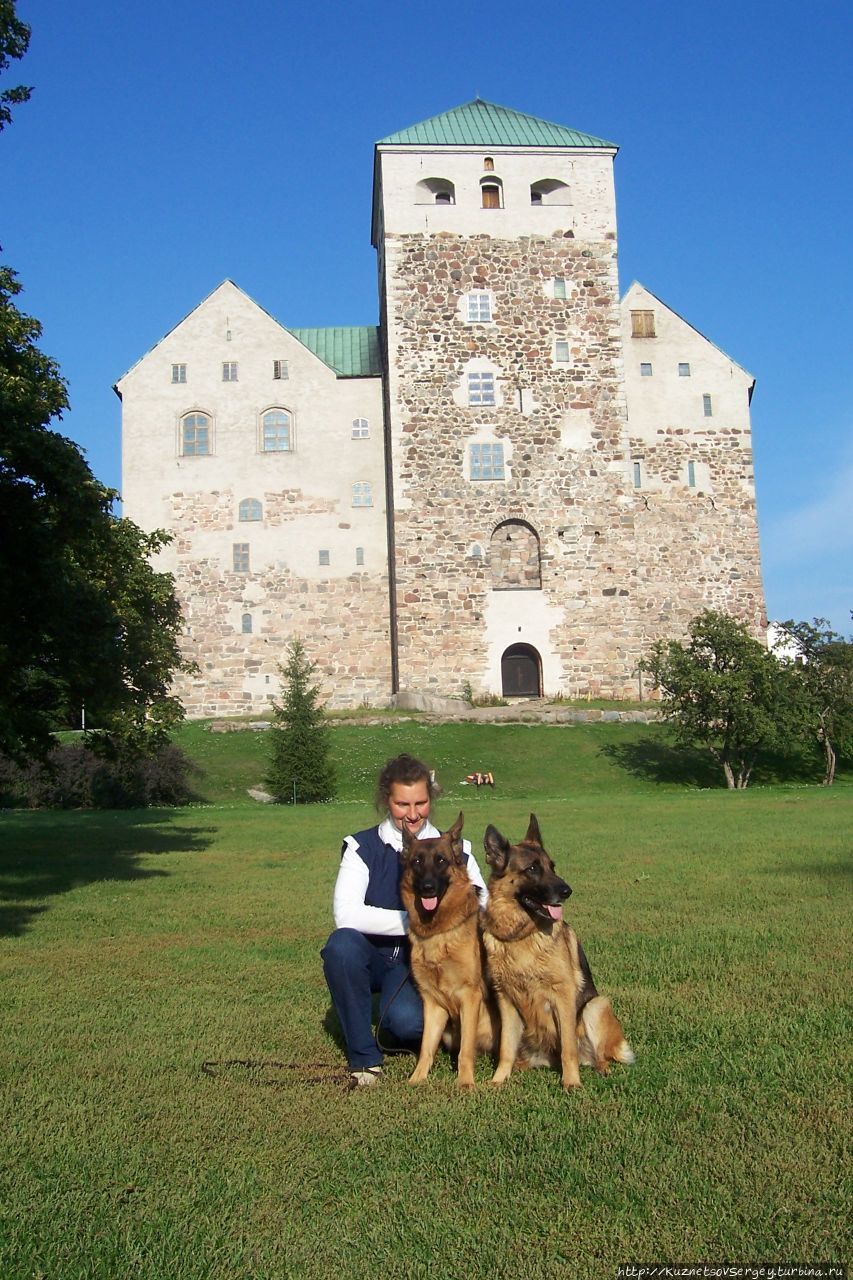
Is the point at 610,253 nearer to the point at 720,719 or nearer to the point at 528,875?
the point at 720,719

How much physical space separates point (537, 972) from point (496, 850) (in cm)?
61

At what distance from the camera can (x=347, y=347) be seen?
49906 millimetres

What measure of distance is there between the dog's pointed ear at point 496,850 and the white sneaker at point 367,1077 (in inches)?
47.8

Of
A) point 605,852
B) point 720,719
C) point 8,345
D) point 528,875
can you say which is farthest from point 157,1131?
point 720,719

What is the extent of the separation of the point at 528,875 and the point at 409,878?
2.05 feet

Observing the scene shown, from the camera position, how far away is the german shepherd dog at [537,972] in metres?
5.26

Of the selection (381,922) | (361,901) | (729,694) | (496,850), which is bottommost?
(381,922)

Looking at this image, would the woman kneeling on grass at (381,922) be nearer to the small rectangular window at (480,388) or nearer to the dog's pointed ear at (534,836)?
the dog's pointed ear at (534,836)

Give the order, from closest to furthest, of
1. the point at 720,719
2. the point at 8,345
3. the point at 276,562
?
1. the point at 8,345
2. the point at 720,719
3. the point at 276,562

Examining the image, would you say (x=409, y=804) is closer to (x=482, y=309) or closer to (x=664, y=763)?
(x=664, y=763)

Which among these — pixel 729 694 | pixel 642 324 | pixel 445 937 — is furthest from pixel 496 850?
pixel 642 324

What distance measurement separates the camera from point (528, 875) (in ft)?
17.3

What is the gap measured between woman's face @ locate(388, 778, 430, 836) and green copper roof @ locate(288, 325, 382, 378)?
1666 inches

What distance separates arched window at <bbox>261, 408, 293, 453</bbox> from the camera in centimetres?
4525
